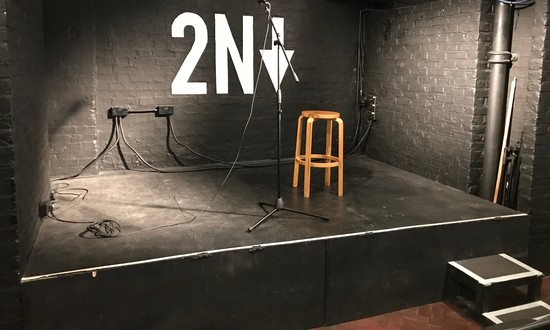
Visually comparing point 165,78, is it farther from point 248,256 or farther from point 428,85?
point 248,256

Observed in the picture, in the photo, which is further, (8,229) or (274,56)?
(274,56)

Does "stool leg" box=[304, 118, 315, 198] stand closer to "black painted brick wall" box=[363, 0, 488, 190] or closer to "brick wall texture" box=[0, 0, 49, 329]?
"black painted brick wall" box=[363, 0, 488, 190]

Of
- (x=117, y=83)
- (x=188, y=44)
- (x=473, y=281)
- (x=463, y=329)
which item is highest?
(x=188, y=44)

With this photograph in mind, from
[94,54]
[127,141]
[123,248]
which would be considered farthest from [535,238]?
[94,54]

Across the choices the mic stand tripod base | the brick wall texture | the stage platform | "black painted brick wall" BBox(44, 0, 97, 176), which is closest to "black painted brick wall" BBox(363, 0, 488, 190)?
the stage platform

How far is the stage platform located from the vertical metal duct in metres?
0.29

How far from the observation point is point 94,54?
4496 millimetres

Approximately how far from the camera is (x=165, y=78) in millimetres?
4828

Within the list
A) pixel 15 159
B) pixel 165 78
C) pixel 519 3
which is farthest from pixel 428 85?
pixel 15 159

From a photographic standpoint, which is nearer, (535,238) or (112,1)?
(535,238)

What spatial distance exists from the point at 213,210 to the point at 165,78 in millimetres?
1851

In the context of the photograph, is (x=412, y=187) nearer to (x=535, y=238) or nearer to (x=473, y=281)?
(x=535, y=238)

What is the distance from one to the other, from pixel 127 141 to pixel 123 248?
88.2 inches

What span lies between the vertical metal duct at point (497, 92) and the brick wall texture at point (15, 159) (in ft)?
10.8
